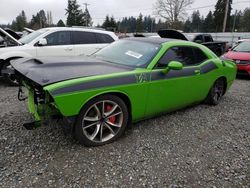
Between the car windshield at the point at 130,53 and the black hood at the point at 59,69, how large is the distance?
0.68ft

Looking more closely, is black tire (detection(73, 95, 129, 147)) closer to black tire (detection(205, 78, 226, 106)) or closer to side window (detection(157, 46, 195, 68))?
side window (detection(157, 46, 195, 68))

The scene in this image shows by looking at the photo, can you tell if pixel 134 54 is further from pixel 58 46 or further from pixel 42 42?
pixel 58 46

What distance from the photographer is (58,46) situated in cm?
678

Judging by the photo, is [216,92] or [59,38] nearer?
[216,92]

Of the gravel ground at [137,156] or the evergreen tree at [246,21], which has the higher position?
the evergreen tree at [246,21]

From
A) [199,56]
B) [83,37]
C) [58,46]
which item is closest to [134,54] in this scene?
[199,56]

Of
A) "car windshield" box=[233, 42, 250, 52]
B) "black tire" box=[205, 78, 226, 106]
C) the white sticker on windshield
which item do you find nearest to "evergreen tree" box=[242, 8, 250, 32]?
"car windshield" box=[233, 42, 250, 52]

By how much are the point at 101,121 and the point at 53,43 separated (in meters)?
4.53

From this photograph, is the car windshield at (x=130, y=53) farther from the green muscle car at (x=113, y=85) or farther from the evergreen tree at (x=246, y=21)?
the evergreen tree at (x=246, y=21)

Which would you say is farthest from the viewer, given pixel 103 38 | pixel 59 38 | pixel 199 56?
pixel 103 38

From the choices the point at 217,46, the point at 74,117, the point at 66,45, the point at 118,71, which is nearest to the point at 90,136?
the point at 74,117

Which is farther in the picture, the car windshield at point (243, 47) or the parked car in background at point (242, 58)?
the car windshield at point (243, 47)

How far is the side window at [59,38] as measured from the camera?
6.70m

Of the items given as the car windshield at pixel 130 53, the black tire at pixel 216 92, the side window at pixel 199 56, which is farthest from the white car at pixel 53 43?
the black tire at pixel 216 92
